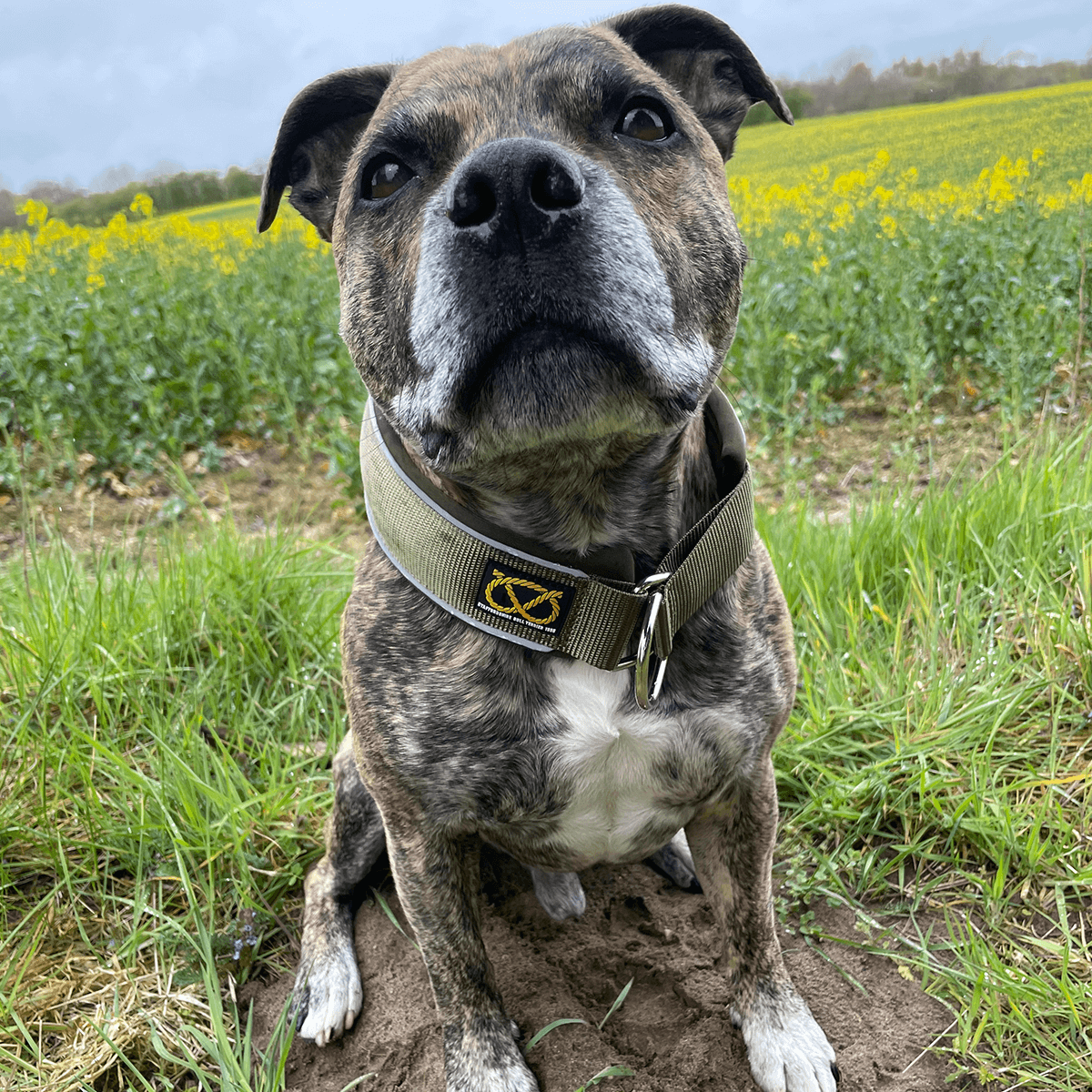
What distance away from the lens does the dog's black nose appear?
134 centimetres

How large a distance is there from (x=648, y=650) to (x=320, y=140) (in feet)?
4.96

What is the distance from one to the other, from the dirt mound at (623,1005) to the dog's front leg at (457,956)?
128 mm

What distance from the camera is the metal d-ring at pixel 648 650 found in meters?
1.77

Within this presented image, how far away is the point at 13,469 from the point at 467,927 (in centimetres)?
514

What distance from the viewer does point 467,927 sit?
2.01 m

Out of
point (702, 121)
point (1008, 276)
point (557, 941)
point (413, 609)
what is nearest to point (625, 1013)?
point (557, 941)

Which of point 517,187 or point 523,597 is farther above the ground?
point 517,187

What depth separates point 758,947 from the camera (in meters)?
2.14

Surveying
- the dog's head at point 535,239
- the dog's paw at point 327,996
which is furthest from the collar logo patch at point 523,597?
the dog's paw at point 327,996

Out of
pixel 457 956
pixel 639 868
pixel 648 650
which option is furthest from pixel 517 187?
pixel 639 868

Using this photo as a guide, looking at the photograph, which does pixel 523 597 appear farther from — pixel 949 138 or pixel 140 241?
pixel 140 241

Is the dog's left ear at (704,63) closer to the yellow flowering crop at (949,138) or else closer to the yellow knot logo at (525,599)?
the yellow knot logo at (525,599)

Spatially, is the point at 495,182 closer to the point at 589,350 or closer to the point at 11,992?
the point at 589,350

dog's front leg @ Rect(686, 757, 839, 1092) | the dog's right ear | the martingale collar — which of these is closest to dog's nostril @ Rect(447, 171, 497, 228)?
the martingale collar
